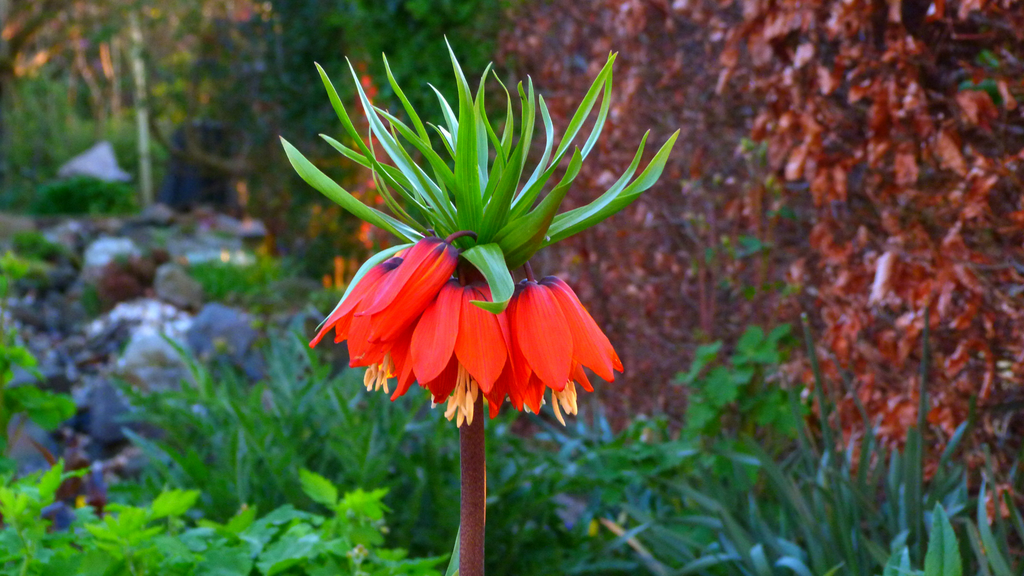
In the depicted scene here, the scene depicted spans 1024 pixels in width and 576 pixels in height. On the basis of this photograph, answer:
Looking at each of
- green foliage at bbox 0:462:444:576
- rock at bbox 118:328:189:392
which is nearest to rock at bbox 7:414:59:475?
rock at bbox 118:328:189:392

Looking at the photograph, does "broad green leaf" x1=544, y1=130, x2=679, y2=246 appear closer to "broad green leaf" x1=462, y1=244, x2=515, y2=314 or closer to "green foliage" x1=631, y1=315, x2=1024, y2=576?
"broad green leaf" x1=462, y1=244, x2=515, y2=314

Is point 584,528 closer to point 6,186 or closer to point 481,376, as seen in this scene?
point 481,376

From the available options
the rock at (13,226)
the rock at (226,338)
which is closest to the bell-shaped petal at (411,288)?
the rock at (226,338)

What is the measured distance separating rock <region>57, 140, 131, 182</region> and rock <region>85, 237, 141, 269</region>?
4469mm

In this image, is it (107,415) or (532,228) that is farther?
(107,415)

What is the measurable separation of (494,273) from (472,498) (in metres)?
0.26

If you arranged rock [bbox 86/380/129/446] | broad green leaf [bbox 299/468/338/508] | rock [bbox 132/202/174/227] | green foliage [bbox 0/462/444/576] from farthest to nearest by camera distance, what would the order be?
rock [bbox 132/202/174/227] < rock [bbox 86/380/129/446] < broad green leaf [bbox 299/468/338/508] < green foliage [bbox 0/462/444/576]

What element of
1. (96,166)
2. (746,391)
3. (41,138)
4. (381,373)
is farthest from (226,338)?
(41,138)

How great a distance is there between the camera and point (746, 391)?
280cm

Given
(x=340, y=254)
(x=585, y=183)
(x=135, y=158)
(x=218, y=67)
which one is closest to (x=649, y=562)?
(x=585, y=183)

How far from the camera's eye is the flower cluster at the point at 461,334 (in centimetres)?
88

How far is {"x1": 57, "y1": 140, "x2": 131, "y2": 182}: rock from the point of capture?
1347 cm

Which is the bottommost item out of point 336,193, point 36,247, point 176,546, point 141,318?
point 176,546

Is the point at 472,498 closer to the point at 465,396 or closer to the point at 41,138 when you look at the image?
the point at 465,396
